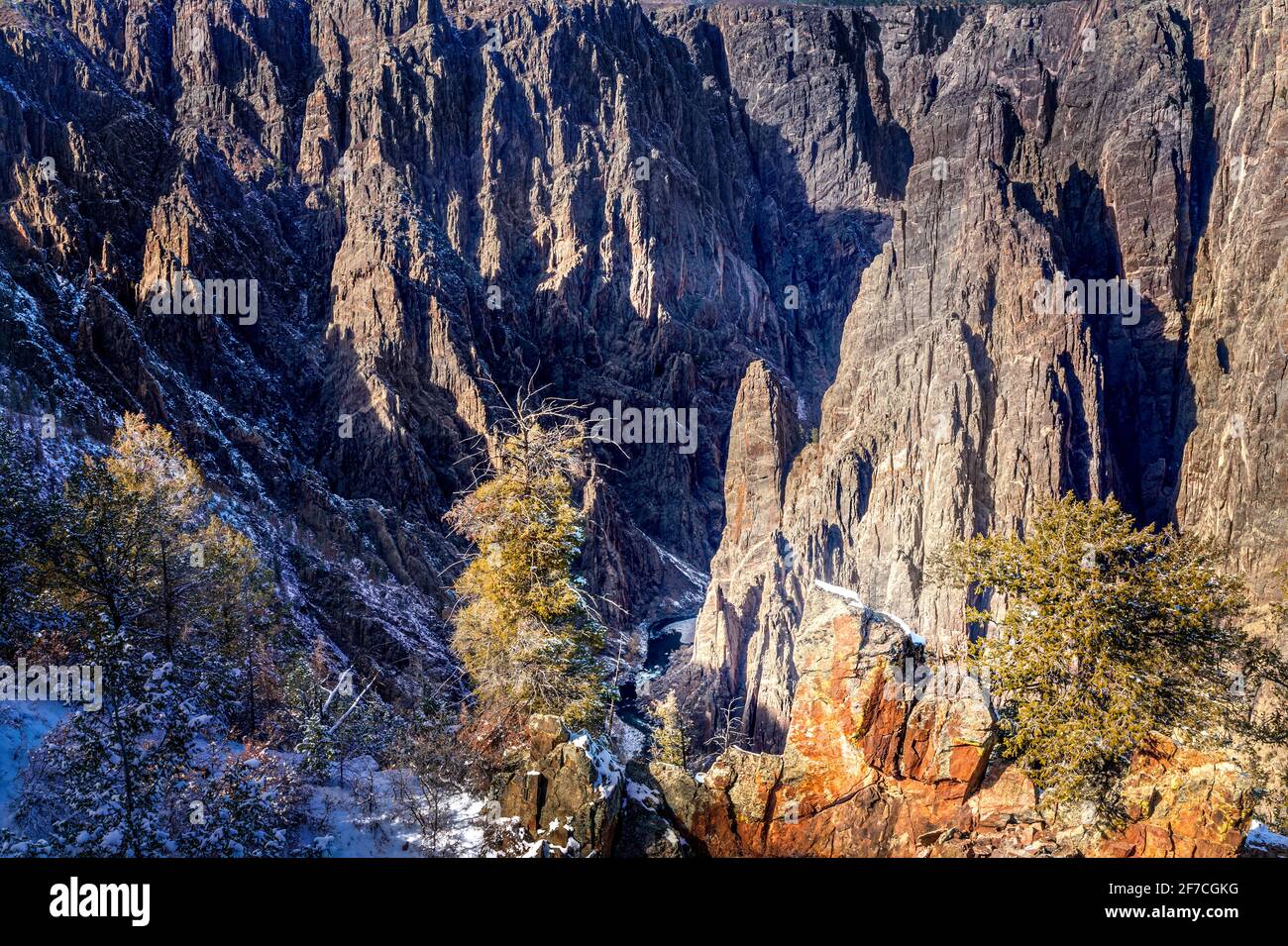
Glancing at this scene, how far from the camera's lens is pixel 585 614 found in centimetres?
1520

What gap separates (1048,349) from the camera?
259ft

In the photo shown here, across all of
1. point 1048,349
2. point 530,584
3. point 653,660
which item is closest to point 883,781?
point 530,584

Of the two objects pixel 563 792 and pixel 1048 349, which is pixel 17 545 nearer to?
pixel 563 792

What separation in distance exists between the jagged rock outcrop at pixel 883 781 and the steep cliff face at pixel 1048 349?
57.8 metres

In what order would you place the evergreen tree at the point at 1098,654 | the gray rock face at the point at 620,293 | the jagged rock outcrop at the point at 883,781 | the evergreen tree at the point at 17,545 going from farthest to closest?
the gray rock face at the point at 620,293, the evergreen tree at the point at 17,545, the jagged rock outcrop at the point at 883,781, the evergreen tree at the point at 1098,654

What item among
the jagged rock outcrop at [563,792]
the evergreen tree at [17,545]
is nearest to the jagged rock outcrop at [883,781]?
the jagged rock outcrop at [563,792]

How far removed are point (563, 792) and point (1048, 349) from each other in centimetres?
8157

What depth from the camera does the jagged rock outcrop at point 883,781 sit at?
38.3ft

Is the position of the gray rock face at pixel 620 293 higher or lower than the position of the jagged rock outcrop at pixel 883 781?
higher

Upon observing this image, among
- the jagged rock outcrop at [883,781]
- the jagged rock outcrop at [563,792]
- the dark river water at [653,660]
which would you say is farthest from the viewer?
the dark river water at [653,660]

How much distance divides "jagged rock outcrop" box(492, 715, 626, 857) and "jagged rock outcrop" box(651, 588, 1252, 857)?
4.35ft

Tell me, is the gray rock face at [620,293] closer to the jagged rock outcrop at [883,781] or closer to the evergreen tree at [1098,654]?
the jagged rock outcrop at [883,781]
